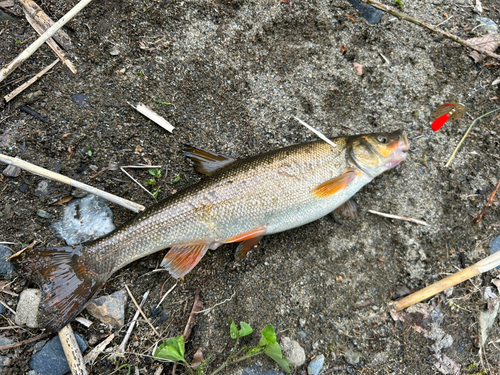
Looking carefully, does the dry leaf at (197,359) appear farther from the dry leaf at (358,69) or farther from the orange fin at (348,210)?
the dry leaf at (358,69)

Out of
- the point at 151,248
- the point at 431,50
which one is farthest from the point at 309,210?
the point at 431,50

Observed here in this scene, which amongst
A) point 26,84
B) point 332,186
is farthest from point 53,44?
point 332,186

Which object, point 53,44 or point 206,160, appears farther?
point 53,44

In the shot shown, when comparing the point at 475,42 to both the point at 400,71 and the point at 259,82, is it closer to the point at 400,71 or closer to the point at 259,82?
the point at 400,71

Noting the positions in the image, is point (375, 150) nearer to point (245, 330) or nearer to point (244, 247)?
point (244, 247)

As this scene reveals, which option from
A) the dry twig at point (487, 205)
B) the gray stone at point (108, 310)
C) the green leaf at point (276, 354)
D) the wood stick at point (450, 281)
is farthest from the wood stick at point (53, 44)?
the dry twig at point (487, 205)
